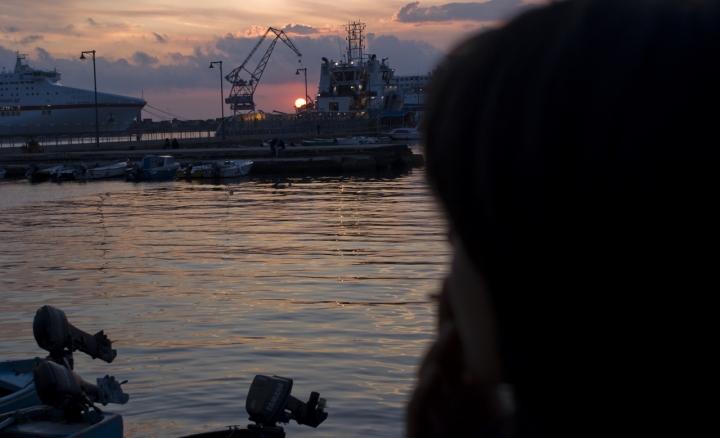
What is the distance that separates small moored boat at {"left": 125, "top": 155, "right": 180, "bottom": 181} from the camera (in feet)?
130

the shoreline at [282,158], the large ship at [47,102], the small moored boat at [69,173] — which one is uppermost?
the large ship at [47,102]

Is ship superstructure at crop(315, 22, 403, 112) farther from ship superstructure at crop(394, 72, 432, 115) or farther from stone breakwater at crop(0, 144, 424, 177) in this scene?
stone breakwater at crop(0, 144, 424, 177)

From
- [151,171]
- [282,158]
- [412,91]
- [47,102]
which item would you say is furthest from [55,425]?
[47,102]

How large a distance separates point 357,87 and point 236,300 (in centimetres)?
6932

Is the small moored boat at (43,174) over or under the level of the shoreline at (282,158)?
under

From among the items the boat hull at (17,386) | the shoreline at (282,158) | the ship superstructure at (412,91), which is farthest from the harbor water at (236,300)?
the shoreline at (282,158)

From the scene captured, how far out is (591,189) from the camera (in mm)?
571

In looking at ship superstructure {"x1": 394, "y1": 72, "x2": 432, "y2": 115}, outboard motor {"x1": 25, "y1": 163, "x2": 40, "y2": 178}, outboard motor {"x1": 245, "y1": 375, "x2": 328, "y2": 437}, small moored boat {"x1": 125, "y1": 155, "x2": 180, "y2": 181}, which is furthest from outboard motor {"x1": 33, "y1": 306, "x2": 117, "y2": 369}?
outboard motor {"x1": 25, "y1": 163, "x2": 40, "y2": 178}

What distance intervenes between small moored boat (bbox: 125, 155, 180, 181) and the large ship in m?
54.5

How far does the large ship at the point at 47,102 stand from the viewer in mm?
91688

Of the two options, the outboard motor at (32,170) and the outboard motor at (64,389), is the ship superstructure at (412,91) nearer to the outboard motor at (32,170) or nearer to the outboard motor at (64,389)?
the outboard motor at (64,389)

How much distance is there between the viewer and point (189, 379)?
7.93 meters

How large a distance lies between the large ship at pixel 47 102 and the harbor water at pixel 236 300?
73.2 metres

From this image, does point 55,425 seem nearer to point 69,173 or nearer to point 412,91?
point 69,173
